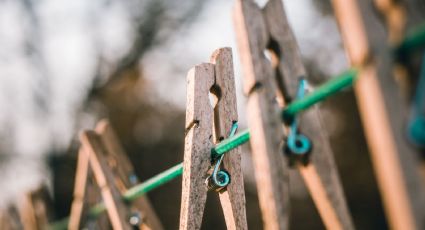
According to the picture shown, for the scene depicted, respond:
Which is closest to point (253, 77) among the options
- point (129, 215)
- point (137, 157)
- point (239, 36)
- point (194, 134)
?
point (239, 36)

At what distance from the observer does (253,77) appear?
1.09 m

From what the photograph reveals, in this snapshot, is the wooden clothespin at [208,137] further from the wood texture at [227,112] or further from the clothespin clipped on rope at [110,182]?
the clothespin clipped on rope at [110,182]

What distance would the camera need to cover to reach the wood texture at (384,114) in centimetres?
67

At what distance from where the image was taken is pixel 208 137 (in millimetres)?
1471

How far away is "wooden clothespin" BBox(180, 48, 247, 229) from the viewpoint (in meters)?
1.41

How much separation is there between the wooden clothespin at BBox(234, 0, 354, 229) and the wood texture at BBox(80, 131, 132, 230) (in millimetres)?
1114

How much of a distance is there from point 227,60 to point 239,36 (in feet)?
1.31

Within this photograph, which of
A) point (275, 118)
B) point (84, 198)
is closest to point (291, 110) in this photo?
point (275, 118)

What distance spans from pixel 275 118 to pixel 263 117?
0.03m

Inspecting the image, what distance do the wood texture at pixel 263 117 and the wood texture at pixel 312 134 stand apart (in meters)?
0.04

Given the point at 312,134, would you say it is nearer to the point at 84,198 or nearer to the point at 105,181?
the point at 105,181

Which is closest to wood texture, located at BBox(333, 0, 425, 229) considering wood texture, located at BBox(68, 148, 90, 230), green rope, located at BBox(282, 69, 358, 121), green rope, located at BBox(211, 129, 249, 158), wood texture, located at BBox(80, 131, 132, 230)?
green rope, located at BBox(282, 69, 358, 121)

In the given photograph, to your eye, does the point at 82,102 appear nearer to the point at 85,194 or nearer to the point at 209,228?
the point at 209,228

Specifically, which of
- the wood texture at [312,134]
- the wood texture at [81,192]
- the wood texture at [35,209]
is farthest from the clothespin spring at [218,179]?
the wood texture at [35,209]
